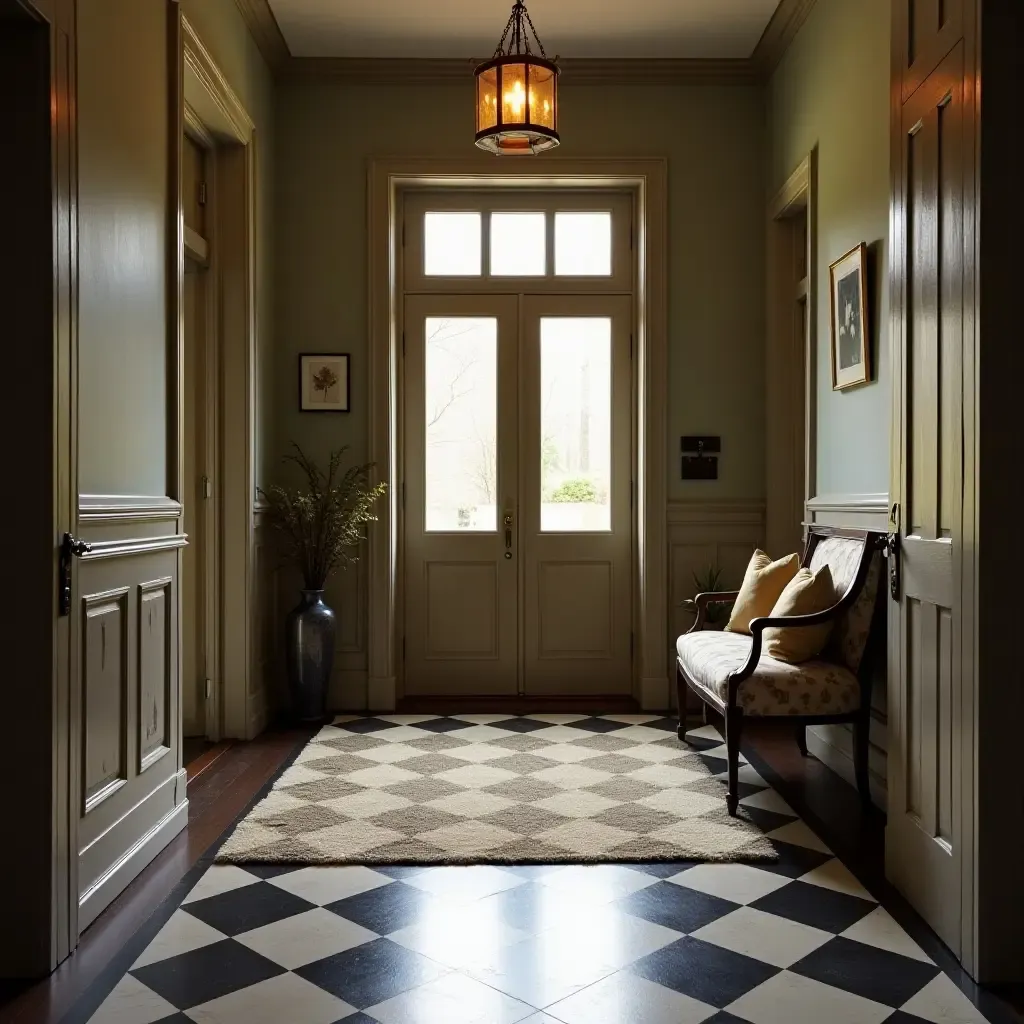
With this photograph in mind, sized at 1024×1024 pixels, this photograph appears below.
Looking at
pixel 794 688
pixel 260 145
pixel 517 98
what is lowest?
pixel 794 688

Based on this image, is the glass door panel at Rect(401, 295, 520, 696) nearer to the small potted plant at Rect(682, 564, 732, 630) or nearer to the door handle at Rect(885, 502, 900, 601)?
the small potted plant at Rect(682, 564, 732, 630)

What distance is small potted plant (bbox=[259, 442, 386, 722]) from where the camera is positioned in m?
5.20

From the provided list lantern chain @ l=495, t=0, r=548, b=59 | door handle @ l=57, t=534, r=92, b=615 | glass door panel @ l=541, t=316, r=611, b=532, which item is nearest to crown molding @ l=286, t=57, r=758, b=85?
lantern chain @ l=495, t=0, r=548, b=59

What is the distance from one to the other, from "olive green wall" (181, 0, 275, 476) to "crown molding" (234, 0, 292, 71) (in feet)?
0.11

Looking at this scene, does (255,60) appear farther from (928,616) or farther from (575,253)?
(928,616)

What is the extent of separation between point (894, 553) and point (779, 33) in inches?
128

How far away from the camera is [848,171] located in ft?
13.9

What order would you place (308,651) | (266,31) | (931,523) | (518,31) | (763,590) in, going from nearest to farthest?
(931,523) → (518,31) → (763,590) → (266,31) → (308,651)

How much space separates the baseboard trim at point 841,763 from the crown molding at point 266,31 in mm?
4199

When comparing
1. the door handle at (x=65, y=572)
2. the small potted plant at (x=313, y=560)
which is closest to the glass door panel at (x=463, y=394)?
the small potted plant at (x=313, y=560)

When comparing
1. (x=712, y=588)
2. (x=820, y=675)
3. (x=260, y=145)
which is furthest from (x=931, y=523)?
(x=260, y=145)

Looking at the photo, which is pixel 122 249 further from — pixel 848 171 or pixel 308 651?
pixel 848 171

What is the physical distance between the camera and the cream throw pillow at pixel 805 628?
3.85m
